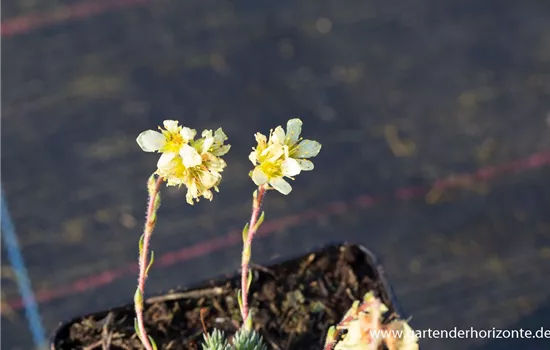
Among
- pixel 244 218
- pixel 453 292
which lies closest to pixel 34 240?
pixel 244 218

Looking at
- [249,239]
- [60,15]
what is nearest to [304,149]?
[249,239]

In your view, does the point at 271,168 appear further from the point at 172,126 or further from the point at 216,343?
the point at 216,343

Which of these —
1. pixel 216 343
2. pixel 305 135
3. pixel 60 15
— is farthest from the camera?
pixel 60 15

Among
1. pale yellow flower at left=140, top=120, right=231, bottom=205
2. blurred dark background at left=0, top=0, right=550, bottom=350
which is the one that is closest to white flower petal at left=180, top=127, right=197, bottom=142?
pale yellow flower at left=140, top=120, right=231, bottom=205

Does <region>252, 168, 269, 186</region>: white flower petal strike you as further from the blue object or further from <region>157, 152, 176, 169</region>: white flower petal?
the blue object

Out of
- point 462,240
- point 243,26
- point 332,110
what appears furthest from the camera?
point 243,26

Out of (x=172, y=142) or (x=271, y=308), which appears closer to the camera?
(x=172, y=142)

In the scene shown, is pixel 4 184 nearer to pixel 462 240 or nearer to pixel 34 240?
pixel 34 240
